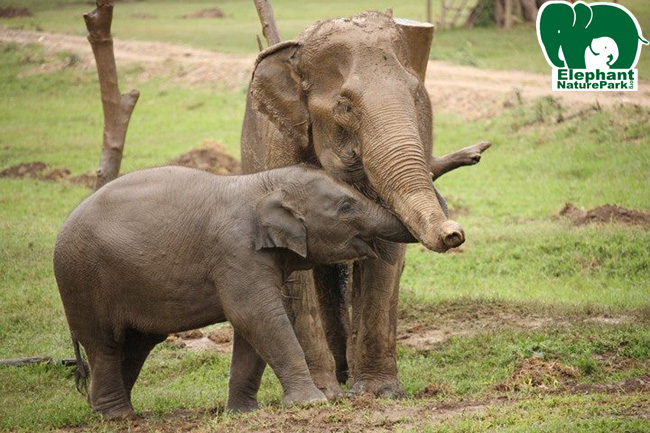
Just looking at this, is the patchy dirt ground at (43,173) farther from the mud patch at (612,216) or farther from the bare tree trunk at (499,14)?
the bare tree trunk at (499,14)

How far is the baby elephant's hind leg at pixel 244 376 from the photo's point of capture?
859 cm

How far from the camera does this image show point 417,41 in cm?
918

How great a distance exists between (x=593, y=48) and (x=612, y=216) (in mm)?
9899

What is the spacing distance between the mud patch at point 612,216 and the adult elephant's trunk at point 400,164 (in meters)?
7.64

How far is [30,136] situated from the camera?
25281 millimetres

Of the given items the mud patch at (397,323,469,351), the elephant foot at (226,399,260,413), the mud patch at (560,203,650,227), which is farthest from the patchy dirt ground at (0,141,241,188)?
the elephant foot at (226,399,260,413)

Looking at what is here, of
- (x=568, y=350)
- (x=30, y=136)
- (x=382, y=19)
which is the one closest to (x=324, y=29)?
(x=382, y=19)

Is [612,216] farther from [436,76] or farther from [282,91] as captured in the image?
[436,76]

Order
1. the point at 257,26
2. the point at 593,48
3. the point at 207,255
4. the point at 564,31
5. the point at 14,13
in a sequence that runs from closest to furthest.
Answer: the point at 207,255 → the point at 593,48 → the point at 564,31 → the point at 257,26 → the point at 14,13

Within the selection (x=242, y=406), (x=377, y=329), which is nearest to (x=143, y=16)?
(x=377, y=329)

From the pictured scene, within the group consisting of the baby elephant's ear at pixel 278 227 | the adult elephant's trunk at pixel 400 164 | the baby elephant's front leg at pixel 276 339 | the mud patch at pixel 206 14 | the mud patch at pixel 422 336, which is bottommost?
the mud patch at pixel 206 14

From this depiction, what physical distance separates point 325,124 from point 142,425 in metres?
2.27

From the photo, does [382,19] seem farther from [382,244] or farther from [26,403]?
[26,403]

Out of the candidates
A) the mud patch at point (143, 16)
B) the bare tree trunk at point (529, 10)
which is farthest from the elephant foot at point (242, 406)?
the mud patch at point (143, 16)
